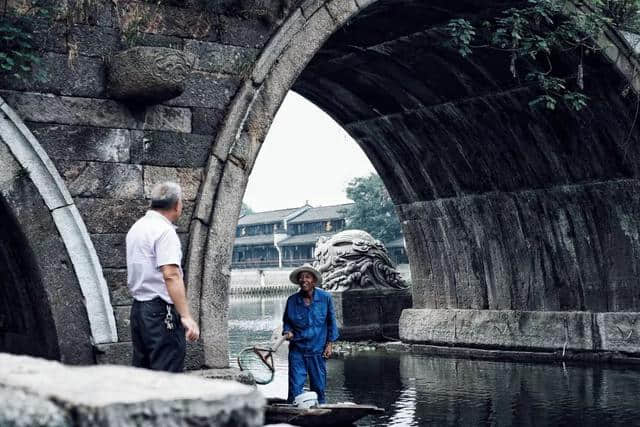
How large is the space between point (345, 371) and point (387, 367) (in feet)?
2.26

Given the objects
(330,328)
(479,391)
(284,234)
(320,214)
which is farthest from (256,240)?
(330,328)

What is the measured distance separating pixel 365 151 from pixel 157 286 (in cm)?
1067

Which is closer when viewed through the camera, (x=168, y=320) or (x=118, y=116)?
(x=168, y=320)

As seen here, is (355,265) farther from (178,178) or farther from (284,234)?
(284,234)

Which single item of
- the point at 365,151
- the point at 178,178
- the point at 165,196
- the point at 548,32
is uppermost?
the point at 548,32

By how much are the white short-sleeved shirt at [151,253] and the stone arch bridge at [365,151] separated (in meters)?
1.66

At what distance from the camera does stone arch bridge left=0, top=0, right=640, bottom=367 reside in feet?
23.5

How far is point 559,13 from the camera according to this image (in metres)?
11.2

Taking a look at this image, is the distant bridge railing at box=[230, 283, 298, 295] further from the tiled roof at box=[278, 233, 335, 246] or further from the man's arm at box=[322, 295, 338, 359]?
the man's arm at box=[322, 295, 338, 359]

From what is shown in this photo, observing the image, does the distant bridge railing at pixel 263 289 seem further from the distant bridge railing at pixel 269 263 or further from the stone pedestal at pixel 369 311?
the stone pedestal at pixel 369 311

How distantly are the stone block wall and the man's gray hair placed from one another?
183 cm

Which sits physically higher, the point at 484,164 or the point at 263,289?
the point at 263,289

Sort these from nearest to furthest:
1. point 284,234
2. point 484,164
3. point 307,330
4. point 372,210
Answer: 1. point 307,330
2. point 484,164
3. point 372,210
4. point 284,234

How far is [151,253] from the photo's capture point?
18.2 ft
